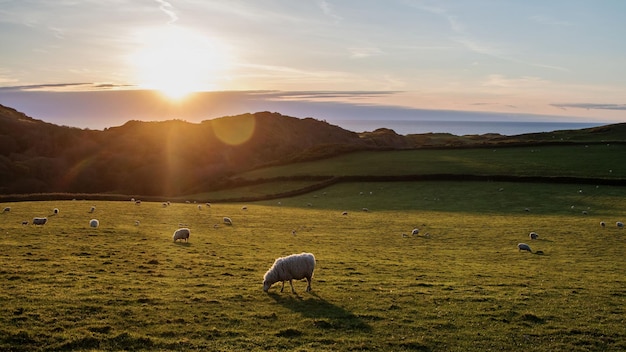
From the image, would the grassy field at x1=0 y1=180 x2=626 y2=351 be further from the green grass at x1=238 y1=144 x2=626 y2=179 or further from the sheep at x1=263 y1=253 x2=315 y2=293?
the green grass at x1=238 y1=144 x2=626 y2=179

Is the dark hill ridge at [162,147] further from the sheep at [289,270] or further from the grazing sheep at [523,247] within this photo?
the sheep at [289,270]

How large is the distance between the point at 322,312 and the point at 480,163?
63105 millimetres

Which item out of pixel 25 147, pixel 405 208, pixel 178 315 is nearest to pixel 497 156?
pixel 405 208

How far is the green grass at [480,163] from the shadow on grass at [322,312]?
52.9 metres

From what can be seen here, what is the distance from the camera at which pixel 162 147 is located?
14438 cm

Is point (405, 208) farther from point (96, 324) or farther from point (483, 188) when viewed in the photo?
point (96, 324)

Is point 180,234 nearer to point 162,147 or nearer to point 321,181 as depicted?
point 321,181

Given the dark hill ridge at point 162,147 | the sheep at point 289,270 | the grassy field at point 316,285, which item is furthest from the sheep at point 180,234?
the dark hill ridge at point 162,147

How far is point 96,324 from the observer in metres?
15.8

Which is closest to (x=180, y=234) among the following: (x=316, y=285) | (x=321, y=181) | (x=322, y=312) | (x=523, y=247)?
(x=316, y=285)

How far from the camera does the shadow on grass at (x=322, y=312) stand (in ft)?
55.3

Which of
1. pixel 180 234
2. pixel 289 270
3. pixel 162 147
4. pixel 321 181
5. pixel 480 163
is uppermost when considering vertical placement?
pixel 162 147

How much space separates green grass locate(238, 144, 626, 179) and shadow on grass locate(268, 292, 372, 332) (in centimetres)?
5287

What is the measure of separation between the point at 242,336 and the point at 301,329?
209 cm
